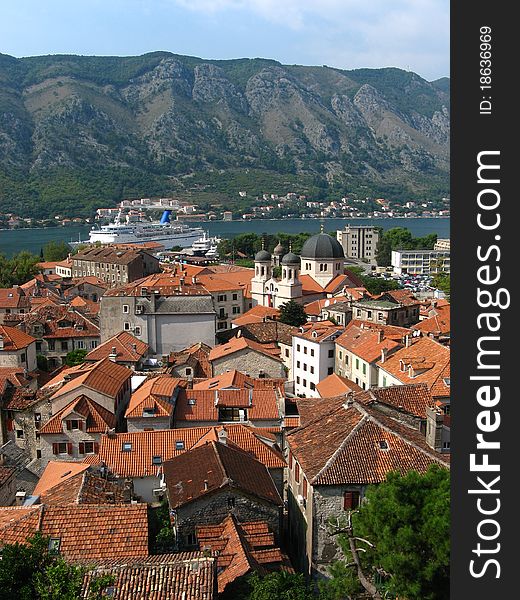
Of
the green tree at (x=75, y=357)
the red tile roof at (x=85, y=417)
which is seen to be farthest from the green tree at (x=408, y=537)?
the green tree at (x=75, y=357)

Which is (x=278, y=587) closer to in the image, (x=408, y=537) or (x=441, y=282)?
(x=408, y=537)

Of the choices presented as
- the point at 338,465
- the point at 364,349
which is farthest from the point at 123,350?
the point at 338,465

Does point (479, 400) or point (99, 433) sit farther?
point (99, 433)

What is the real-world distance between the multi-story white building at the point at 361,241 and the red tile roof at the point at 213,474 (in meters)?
133

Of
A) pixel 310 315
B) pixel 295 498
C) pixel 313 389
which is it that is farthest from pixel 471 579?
pixel 310 315

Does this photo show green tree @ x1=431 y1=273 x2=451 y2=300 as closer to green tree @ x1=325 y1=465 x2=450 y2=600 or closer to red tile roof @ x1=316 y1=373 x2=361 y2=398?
red tile roof @ x1=316 y1=373 x2=361 y2=398

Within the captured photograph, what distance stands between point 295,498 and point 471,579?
14.6 m

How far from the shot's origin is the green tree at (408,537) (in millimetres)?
13297

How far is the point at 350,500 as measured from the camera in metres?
19.7

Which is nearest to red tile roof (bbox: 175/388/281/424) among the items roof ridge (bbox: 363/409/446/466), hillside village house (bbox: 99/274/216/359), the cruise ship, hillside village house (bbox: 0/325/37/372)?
roof ridge (bbox: 363/409/446/466)

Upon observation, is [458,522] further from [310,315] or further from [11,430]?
[310,315]

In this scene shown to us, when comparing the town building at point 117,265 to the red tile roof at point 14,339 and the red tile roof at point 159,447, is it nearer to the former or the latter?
the red tile roof at point 14,339

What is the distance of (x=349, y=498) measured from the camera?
64.4 ft

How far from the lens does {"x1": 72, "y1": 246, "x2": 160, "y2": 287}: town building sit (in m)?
94.7
